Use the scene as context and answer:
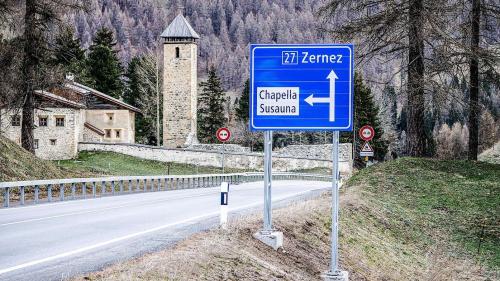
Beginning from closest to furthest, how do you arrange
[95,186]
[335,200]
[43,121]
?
[335,200], [95,186], [43,121]

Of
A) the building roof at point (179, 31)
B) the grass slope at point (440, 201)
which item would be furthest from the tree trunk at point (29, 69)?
the building roof at point (179, 31)

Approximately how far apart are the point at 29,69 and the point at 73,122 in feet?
112

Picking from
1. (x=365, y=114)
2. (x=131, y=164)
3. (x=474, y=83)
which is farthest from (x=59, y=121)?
(x=474, y=83)

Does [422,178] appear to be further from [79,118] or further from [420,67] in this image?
[79,118]

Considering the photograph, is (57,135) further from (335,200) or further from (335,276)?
(335,200)

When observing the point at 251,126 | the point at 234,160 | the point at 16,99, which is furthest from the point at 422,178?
the point at 234,160

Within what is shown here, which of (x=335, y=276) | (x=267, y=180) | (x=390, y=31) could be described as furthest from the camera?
(x=390, y=31)

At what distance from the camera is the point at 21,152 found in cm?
2922

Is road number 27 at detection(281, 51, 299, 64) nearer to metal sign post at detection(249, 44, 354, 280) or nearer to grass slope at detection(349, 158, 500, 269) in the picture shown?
metal sign post at detection(249, 44, 354, 280)

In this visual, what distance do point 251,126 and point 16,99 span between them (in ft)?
77.3

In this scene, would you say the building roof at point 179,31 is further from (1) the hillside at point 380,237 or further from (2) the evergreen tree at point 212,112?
(1) the hillside at point 380,237

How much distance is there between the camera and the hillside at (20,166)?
26156 mm

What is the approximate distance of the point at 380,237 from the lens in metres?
16.1

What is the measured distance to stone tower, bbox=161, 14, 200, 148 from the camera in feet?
295
